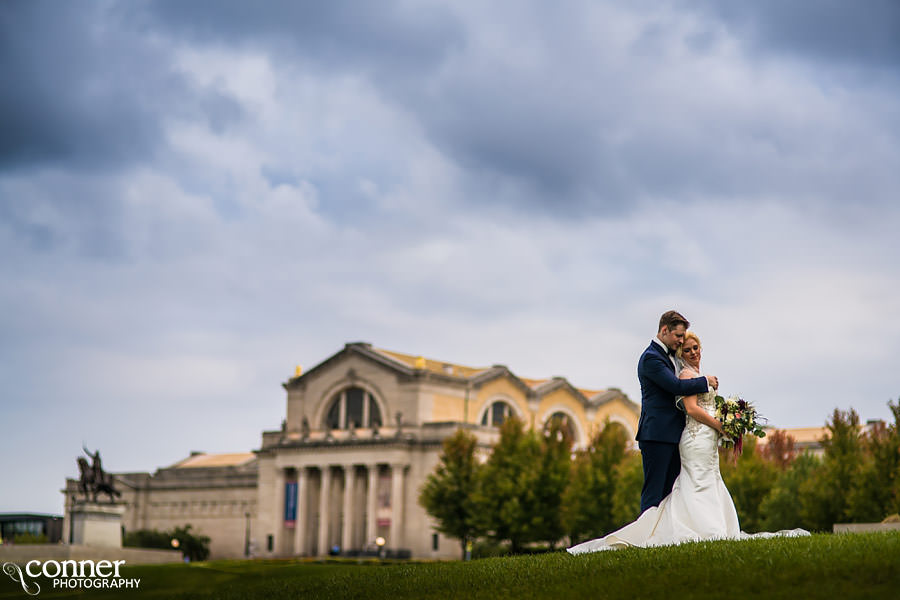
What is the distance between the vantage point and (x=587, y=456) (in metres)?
65.8

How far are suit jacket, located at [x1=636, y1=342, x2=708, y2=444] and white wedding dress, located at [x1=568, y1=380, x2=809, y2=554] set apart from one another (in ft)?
0.63

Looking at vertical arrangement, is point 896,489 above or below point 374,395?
below

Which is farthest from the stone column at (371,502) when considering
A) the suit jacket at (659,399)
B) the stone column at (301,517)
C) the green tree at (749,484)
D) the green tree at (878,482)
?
the suit jacket at (659,399)

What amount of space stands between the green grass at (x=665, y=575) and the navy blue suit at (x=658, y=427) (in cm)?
104

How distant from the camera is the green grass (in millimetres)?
14023

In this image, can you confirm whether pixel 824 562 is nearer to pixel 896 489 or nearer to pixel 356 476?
pixel 896 489

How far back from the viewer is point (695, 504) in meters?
16.6

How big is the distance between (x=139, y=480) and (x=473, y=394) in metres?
38.3

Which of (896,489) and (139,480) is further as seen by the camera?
(139,480)

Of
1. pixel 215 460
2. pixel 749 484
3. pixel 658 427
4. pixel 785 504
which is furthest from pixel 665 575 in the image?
pixel 215 460

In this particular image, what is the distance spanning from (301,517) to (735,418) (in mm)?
79018

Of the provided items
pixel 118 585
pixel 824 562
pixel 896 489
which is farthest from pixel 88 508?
pixel 824 562

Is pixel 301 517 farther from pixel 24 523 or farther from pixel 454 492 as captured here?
pixel 24 523

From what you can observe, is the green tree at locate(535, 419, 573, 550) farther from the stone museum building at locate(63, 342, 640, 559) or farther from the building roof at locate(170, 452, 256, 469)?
the building roof at locate(170, 452, 256, 469)
